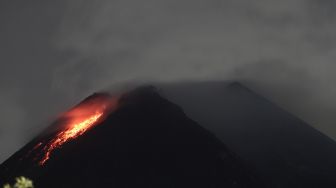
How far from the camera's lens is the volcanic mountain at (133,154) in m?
109

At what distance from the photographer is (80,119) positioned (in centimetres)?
16175

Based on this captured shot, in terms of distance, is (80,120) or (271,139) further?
(80,120)

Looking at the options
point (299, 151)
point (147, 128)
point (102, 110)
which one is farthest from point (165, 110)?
point (299, 151)

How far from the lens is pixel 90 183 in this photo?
105m

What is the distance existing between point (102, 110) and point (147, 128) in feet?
87.9

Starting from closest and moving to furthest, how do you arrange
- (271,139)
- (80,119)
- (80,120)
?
(271,139) < (80,120) < (80,119)

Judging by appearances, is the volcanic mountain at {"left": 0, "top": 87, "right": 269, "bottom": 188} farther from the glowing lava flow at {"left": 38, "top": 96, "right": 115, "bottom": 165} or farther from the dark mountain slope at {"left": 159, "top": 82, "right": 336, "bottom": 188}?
the dark mountain slope at {"left": 159, "top": 82, "right": 336, "bottom": 188}

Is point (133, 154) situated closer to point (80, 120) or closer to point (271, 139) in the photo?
point (80, 120)

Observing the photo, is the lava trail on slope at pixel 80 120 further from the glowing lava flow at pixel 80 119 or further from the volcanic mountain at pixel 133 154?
the volcanic mountain at pixel 133 154

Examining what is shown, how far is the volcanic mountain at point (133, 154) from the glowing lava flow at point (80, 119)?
425 mm

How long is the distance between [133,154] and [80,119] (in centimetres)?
4729

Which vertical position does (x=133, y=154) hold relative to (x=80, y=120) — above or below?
above

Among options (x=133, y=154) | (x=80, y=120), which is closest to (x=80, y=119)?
(x=80, y=120)

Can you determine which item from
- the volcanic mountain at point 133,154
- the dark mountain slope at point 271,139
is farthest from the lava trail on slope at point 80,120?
the dark mountain slope at point 271,139
